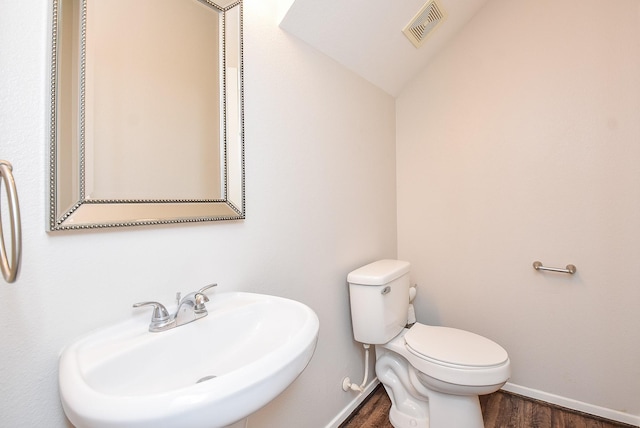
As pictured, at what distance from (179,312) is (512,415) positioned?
180 cm

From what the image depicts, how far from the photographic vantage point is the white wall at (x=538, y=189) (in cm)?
146

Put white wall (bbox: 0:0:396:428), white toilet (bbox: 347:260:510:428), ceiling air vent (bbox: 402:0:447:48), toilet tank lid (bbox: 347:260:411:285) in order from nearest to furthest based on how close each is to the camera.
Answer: white wall (bbox: 0:0:396:428) < white toilet (bbox: 347:260:510:428) < toilet tank lid (bbox: 347:260:411:285) < ceiling air vent (bbox: 402:0:447:48)

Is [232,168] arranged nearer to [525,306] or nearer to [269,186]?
[269,186]

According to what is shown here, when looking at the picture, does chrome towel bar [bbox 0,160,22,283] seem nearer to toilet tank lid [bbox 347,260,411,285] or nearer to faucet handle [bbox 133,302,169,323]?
faucet handle [bbox 133,302,169,323]

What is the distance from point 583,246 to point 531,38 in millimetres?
1181

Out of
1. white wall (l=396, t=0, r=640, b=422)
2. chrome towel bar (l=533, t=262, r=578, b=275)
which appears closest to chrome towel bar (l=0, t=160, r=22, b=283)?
white wall (l=396, t=0, r=640, b=422)

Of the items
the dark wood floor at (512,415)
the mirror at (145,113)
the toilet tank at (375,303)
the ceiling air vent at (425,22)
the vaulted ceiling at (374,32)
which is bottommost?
the dark wood floor at (512,415)

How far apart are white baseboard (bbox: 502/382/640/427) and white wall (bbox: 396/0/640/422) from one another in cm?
2

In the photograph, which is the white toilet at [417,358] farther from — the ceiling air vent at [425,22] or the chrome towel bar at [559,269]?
the ceiling air vent at [425,22]

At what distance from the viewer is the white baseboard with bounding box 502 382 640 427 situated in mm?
1460

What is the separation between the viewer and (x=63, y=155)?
685 mm

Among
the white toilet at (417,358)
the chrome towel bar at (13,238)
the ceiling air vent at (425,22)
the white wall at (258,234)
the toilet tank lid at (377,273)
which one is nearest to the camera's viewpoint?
the chrome towel bar at (13,238)

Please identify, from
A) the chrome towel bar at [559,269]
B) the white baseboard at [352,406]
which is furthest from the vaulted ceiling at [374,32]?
the white baseboard at [352,406]

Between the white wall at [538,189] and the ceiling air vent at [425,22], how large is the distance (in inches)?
10.9
